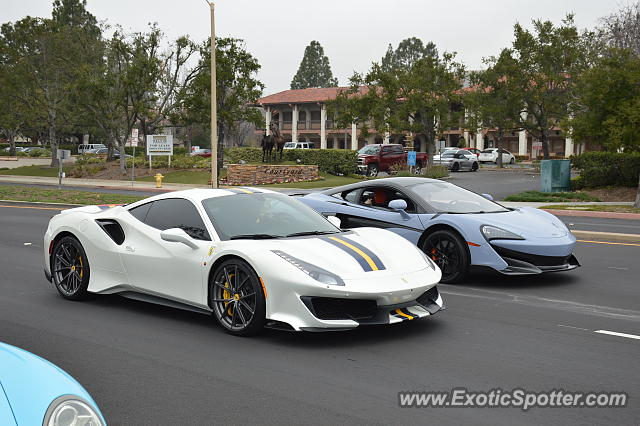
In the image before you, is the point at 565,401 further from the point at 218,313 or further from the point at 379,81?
the point at 379,81

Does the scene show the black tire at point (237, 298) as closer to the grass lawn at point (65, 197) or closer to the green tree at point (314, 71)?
the grass lawn at point (65, 197)

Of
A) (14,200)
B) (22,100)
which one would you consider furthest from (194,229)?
(22,100)

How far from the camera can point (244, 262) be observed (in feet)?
20.7

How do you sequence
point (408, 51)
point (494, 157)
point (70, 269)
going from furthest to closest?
1. point (408, 51)
2. point (494, 157)
3. point (70, 269)

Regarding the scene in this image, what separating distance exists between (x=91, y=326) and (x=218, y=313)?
4.43ft

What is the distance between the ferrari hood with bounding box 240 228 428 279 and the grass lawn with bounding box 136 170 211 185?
3422cm

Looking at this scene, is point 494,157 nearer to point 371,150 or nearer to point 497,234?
point 371,150

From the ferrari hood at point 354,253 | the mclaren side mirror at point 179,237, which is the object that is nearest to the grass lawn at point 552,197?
the ferrari hood at point 354,253

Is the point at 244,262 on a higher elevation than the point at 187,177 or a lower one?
higher

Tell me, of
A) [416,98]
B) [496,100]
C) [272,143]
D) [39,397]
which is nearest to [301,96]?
[496,100]

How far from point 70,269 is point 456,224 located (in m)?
4.58

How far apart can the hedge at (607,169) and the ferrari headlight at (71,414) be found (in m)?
28.8

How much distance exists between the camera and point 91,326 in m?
6.92

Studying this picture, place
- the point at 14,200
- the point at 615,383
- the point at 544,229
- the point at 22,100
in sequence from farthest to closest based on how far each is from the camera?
the point at 22,100 < the point at 14,200 < the point at 544,229 < the point at 615,383
